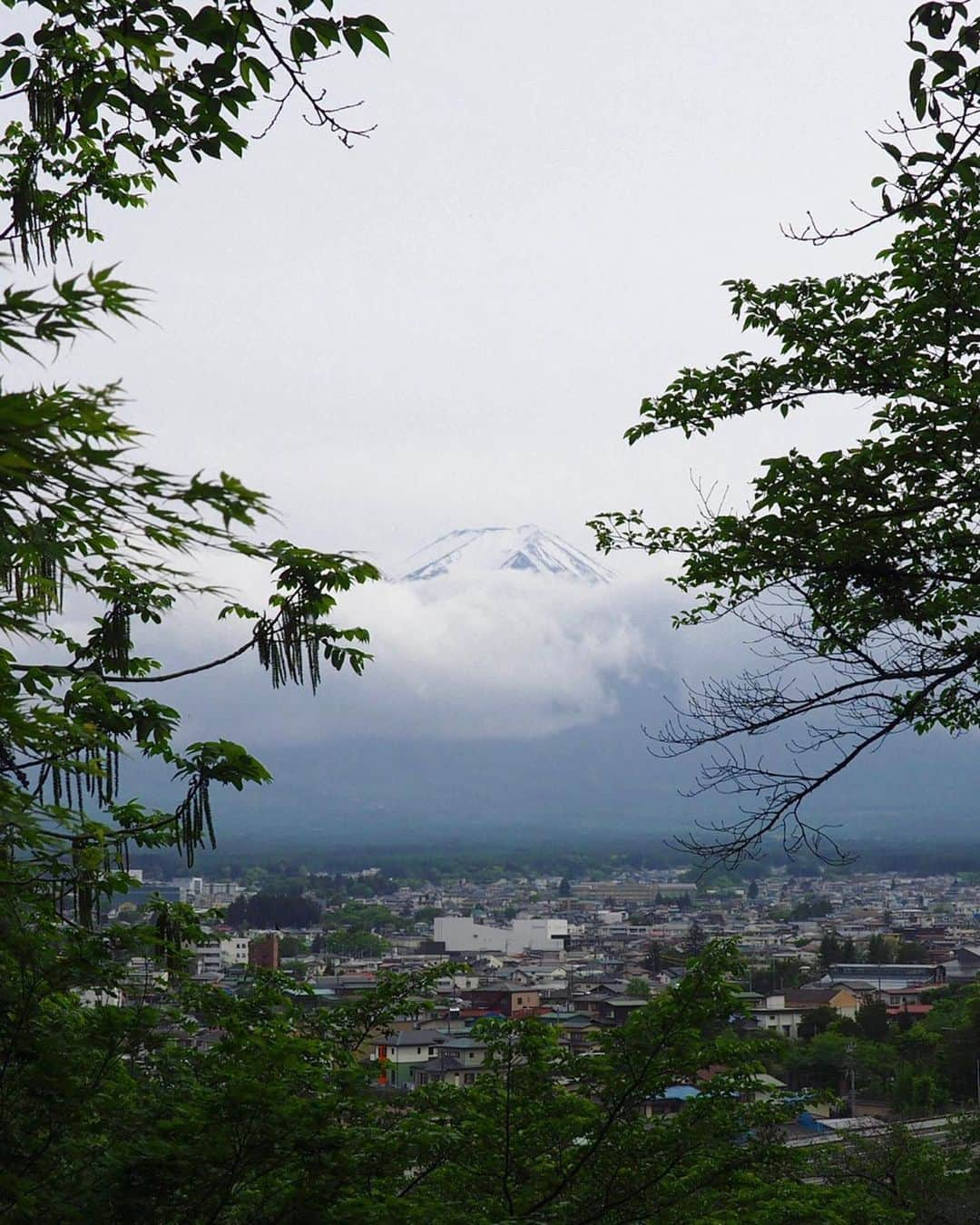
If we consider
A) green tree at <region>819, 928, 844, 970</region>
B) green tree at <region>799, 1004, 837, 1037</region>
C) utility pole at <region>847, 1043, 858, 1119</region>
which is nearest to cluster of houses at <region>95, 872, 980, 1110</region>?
green tree at <region>799, 1004, 837, 1037</region>

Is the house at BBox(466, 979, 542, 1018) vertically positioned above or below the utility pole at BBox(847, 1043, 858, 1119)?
above

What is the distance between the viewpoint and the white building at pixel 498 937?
57.5m

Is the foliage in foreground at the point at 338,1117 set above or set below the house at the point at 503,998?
above

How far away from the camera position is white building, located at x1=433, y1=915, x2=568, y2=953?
57.5 meters

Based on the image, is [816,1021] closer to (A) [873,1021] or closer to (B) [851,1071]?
(A) [873,1021]

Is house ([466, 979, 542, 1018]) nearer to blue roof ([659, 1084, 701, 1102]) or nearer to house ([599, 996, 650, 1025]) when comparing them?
house ([599, 996, 650, 1025])

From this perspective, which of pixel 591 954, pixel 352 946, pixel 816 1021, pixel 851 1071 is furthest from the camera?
pixel 591 954

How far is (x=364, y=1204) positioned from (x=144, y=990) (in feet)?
5.97

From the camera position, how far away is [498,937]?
207 feet

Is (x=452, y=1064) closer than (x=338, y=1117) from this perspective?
No

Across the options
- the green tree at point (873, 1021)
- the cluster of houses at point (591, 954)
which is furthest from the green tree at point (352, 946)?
the green tree at point (873, 1021)

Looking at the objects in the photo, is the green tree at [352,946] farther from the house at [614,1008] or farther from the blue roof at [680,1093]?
the blue roof at [680,1093]

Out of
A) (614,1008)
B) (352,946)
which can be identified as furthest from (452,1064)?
(352,946)

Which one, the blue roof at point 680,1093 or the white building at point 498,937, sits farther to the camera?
the white building at point 498,937
